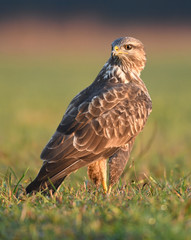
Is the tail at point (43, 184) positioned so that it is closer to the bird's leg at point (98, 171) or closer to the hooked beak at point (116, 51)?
the bird's leg at point (98, 171)

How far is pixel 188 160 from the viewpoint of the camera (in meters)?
9.36

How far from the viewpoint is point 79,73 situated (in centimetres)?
3309

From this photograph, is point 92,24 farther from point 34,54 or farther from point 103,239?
point 103,239

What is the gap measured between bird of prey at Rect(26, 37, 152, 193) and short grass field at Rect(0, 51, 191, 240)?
0.18 metres

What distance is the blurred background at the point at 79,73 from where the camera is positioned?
32.2ft

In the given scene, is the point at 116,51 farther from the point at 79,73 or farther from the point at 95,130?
the point at 79,73

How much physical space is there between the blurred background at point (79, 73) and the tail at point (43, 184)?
1020mm

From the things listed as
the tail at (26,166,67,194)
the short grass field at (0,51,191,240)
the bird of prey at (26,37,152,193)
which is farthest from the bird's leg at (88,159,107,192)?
the tail at (26,166,67,194)

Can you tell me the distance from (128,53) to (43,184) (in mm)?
2041

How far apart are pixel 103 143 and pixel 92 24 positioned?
56.2m

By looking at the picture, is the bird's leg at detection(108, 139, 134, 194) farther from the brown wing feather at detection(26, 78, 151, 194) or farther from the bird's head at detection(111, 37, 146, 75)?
the bird's head at detection(111, 37, 146, 75)

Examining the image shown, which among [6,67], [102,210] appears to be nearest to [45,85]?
[6,67]

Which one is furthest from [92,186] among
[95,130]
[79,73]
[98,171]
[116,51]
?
[79,73]

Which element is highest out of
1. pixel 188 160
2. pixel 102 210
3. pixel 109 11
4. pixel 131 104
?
pixel 109 11
